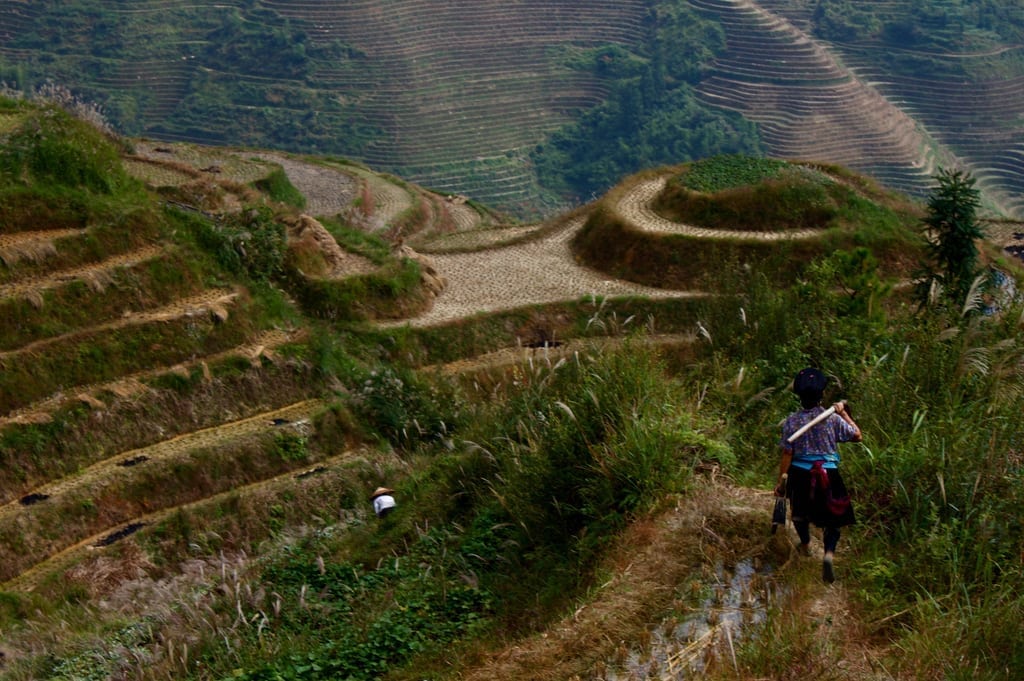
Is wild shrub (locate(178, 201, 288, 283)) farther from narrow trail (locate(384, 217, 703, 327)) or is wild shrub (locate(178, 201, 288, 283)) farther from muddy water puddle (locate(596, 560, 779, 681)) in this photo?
muddy water puddle (locate(596, 560, 779, 681))

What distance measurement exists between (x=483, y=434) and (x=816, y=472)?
4.15 m

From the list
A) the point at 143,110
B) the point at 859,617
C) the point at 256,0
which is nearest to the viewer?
the point at 859,617

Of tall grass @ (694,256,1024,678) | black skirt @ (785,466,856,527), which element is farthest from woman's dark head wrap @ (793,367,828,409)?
tall grass @ (694,256,1024,678)

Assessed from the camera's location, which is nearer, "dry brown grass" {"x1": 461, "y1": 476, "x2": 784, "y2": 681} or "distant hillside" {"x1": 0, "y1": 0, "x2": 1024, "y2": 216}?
"dry brown grass" {"x1": 461, "y1": 476, "x2": 784, "y2": 681}

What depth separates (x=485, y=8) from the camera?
82.0m

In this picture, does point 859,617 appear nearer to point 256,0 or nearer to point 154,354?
point 154,354

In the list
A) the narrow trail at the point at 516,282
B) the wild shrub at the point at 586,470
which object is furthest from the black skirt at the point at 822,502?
the narrow trail at the point at 516,282

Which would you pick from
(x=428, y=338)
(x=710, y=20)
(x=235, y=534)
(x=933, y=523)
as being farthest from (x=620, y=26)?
(x=933, y=523)

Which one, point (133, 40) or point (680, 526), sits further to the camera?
point (133, 40)

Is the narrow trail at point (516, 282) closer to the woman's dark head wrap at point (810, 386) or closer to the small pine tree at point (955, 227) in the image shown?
the small pine tree at point (955, 227)

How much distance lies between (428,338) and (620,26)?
72194 millimetres

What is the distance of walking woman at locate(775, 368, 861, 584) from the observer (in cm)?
661

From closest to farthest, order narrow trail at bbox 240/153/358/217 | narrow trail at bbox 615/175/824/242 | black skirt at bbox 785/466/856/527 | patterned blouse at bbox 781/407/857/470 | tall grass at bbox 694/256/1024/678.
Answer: tall grass at bbox 694/256/1024/678, black skirt at bbox 785/466/856/527, patterned blouse at bbox 781/407/857/470, narrow trail at bbox 615/175/824/242, narrow trail at bbox 240/153/358/217

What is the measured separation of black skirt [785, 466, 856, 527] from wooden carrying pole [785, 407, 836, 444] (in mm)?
221
